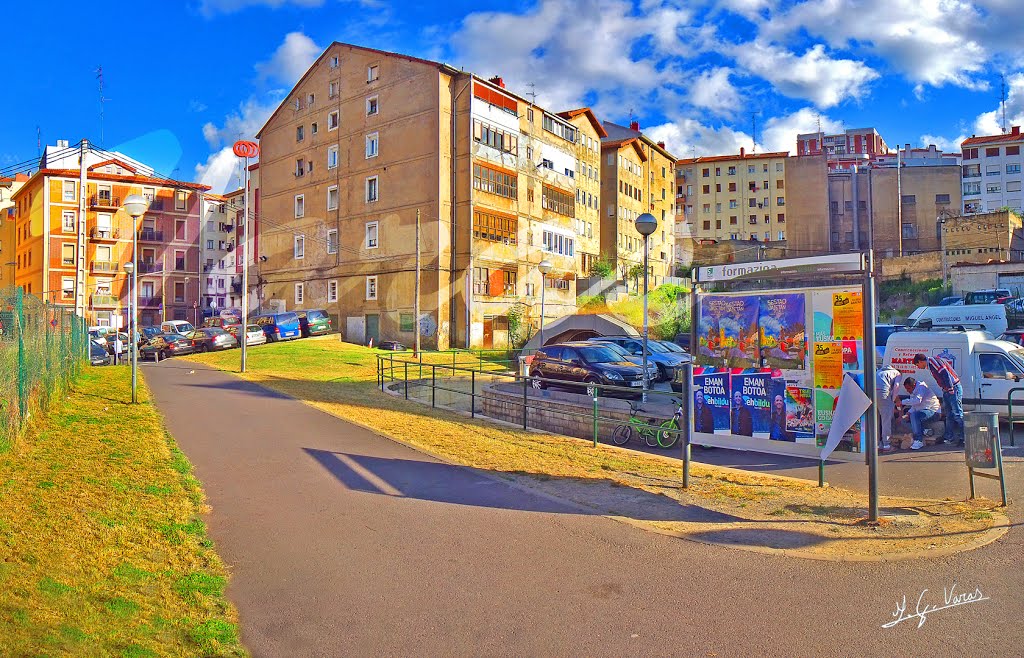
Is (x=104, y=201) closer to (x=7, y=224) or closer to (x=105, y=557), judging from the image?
(x=7, y=224)

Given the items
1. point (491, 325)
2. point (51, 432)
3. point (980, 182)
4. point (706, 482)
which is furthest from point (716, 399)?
point (980, 182)

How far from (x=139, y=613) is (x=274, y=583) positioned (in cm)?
101

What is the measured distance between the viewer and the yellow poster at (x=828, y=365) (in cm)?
756

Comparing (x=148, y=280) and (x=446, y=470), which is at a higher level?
(x=148, y=280)

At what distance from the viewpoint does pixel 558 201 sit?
1887 inches

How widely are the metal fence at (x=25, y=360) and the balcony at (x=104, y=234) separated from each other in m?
52.3

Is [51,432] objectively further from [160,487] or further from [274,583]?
[274,583]

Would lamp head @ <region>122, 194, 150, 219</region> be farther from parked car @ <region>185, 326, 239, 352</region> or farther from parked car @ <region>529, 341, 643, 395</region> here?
parked car @ <region>185, 326, 239, 352</region>

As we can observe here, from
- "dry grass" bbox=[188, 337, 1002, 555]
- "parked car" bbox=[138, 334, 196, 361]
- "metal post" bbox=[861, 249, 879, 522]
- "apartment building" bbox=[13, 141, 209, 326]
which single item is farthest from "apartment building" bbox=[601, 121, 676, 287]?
"metal post" bbox=[861, 249, 879, 522]

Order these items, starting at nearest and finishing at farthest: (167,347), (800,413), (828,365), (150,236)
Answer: (828,365)
(800,413)
(167,347)
(150,236)

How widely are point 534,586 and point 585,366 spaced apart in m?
13.2

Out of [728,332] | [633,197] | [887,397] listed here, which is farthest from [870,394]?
[633,197]

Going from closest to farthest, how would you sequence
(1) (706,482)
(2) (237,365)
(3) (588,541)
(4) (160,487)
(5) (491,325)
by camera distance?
(3) (588,541) < (4) (160,487) < (1) (706,482) < (2) (237,365) < (5) (491,325)

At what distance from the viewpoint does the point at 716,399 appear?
866cm
